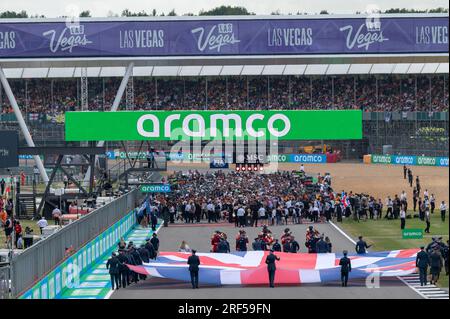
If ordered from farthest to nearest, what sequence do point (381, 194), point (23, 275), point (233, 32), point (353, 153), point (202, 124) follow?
point (353, 153)
point (233, 32)
point (381, 194)
point (202, 124)
point (23, 275)

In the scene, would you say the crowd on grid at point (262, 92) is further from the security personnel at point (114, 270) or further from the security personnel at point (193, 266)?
the security personnel at point (193, 266)

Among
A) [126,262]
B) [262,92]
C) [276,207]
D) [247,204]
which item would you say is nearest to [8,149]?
[247,204]

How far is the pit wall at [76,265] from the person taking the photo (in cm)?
1811

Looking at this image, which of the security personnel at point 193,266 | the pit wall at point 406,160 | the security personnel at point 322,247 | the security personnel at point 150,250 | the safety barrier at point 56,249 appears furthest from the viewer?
the pit wall at point 406,160

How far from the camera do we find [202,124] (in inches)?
1101

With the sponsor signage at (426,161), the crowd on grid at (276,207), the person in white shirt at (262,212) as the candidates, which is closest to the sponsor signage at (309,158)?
the sponsor signage at (426,161)

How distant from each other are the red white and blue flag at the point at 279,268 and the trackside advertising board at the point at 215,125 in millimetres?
3651

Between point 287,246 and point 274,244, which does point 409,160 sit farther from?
point 274,244

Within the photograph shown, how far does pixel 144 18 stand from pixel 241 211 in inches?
777

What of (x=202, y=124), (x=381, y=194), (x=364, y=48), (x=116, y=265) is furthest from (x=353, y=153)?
(x=116, y=265)

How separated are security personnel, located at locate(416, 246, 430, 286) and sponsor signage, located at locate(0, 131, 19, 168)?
63.2ft

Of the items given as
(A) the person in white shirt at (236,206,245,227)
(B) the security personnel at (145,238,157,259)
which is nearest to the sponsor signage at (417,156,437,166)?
(A) the person in white shirt at (236,206,245,227)

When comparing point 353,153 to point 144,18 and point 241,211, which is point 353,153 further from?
point 241,211

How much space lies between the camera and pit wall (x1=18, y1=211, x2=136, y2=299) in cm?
1811
